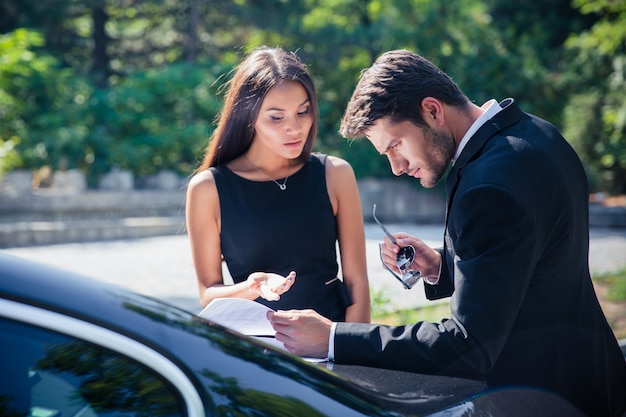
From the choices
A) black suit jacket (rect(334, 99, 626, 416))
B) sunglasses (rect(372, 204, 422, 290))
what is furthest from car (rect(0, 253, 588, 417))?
sunglasses (rect(372, 204, 422, 290))

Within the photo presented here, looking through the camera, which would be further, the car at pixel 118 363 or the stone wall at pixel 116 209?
the stone wall at pixel 116 209

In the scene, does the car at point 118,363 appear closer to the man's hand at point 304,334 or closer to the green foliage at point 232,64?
the man's hand at point 304,334

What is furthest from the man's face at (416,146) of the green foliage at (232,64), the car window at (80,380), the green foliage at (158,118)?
the green foliage at (158,118)

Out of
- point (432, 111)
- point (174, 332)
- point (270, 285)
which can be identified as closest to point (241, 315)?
point (270, 285)

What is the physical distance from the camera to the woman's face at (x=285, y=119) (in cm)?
325

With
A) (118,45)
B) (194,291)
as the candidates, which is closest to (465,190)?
(194,291)

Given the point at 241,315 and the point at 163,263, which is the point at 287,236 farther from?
the point at 163,263

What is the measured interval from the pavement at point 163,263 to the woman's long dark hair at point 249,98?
3.23 metres

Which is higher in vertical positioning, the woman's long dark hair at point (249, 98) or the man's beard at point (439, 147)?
the woman's long dark hair at point (249, 98)

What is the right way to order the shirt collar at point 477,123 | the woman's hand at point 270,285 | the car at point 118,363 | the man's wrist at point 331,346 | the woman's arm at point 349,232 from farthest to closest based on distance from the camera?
the woman's arm at point 349,232 → the woman's hand at point 270,285 → the shirt collar at point 477,123 → the man's wrist at point 331,346 → the car at point 118,363

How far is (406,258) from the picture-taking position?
2643 millimetres

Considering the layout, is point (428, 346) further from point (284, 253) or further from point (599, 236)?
point (599, 236)

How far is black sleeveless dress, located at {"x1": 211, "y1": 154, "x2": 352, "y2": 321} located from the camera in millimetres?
3256

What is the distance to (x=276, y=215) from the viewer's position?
10.9 ft
